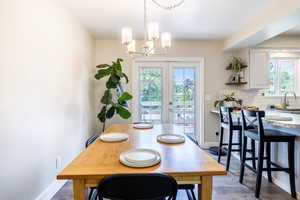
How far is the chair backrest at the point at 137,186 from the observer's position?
3.01ft

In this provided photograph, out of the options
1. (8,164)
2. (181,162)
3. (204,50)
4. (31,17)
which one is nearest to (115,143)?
(181,162)

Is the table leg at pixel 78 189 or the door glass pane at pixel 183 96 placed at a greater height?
the door glass pane at pixel 183 96

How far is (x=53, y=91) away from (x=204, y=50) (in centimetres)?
327

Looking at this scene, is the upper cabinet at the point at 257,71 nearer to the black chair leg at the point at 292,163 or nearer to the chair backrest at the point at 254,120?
the chair backrest at the point at 254,120

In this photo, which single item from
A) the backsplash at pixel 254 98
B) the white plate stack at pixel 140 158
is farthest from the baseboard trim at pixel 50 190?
the backsplash at pixel 254 98

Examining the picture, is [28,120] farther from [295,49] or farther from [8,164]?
[295,49]

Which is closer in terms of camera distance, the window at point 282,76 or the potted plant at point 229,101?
the potted plant at point 229,101

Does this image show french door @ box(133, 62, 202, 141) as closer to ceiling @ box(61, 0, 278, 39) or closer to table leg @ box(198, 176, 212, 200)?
ceiling @ box(61, 0, 278, 39)

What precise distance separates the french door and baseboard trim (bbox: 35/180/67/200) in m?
2.12


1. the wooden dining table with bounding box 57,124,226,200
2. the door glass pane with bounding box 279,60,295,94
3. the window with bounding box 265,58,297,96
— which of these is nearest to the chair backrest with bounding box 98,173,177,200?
the wooden dining table with bounding box 57,124,226,200

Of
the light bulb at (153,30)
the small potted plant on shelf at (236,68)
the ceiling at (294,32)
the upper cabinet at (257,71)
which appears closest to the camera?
A: the light bulb at (153,30)

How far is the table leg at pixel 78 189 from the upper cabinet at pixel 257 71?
3822 mm

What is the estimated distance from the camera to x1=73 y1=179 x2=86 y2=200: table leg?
104 centimetres

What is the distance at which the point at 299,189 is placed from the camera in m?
2.02
